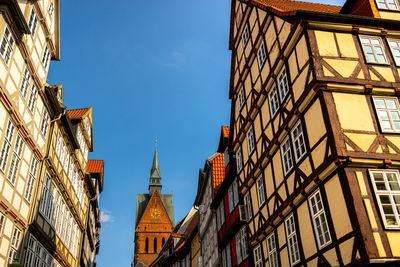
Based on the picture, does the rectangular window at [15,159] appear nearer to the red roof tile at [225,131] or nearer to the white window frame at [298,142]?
the white window frame at [298,142]

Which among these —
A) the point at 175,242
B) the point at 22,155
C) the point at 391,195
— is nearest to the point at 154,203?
the point at 175,242

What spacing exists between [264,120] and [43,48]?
10.3 meters

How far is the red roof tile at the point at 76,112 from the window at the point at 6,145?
11681 millimetres

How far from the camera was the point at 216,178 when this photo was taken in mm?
25984

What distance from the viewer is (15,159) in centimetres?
1404

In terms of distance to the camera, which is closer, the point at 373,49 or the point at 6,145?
the point at 373,49

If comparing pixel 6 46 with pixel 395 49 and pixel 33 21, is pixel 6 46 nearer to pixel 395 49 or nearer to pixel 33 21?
pixel 33 21

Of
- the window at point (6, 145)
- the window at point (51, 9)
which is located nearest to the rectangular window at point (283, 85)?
the window at point (6, 145)

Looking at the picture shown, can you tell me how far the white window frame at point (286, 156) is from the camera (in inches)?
517

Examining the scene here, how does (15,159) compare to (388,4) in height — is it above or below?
below

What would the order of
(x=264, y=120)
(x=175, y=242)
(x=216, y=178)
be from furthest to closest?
(x=175, y=242) → (x=216, y=178) → (x=264, y=120)

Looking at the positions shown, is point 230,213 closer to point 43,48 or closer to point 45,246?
point 45,246

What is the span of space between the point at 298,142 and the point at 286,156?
105 cm

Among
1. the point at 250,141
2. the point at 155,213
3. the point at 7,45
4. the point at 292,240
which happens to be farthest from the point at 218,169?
the point at 155,213
